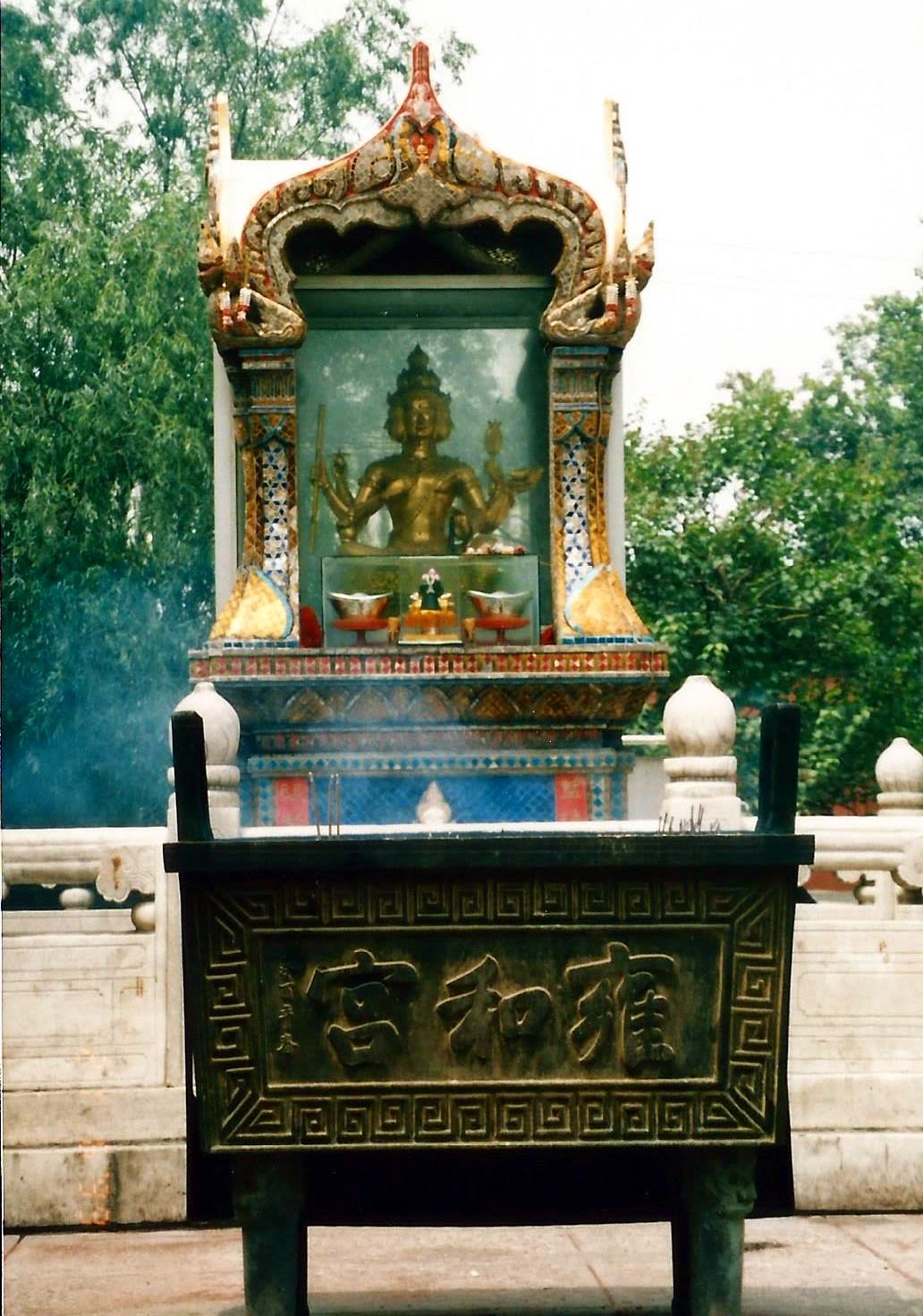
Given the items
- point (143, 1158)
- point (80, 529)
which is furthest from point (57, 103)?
point (143, 1158)

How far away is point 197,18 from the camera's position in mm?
21953

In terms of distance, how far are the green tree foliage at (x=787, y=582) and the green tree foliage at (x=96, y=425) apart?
494cm

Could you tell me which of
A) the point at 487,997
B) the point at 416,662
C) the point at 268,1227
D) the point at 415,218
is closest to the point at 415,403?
the point at 415,218

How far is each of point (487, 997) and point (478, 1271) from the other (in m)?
1.81

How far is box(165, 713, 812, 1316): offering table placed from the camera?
15.6 feet

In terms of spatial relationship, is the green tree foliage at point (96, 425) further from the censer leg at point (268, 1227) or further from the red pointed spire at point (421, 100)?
the censer leg at point (268, 1227)

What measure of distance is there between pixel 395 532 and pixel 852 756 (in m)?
10.4

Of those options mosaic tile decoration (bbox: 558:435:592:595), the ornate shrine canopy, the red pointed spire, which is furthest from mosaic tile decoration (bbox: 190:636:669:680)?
the red pointed spire

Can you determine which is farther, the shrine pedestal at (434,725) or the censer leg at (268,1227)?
the shrine pedestal at (434,725)

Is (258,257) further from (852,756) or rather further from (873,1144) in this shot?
(852,756)

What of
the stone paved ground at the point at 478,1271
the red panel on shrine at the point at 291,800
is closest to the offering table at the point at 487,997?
the stone paved ground at the point at 478,1271

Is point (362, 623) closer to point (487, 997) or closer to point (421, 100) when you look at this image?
point (421, 100)

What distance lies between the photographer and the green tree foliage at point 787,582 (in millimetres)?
20547

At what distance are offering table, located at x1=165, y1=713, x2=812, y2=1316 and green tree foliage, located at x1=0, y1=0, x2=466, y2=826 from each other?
13352mm
